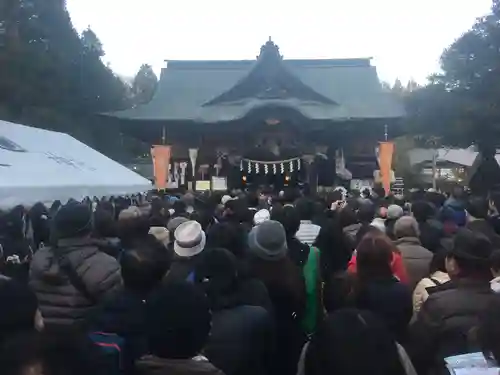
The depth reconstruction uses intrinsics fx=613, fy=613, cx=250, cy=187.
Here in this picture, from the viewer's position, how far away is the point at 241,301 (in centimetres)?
285

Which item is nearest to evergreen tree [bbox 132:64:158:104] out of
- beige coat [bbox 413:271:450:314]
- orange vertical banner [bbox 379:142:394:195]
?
orange vertical banner [bbox 379:142:394:195]

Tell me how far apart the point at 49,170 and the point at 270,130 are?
9.43 meters

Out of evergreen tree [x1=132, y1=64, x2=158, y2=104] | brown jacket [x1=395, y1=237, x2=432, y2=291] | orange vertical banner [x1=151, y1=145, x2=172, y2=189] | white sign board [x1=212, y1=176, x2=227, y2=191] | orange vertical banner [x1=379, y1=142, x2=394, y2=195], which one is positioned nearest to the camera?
brown jacket [x1=395, y1=237, x2=432, y2=291]

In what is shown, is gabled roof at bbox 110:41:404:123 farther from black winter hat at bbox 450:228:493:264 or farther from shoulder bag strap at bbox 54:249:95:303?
black winter hat at bbox 450:228:493:264

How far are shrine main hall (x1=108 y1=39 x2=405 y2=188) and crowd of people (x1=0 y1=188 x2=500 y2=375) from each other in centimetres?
1291

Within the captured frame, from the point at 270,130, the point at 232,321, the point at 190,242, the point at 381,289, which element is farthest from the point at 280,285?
the point at 270,130

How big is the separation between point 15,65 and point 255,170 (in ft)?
34.3

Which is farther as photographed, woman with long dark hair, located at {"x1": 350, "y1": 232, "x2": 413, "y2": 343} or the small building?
the small building

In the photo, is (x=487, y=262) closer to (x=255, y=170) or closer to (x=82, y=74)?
(x=255, y=170)

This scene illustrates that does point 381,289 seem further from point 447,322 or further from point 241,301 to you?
point 241,301

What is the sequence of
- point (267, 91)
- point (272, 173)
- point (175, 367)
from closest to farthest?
point (175, 367)
point (272, 173)
point (267, 91)

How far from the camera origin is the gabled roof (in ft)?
65.4

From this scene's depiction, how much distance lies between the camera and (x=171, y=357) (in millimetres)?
2062

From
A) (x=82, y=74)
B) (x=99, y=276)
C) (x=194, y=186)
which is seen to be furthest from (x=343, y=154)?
(x=99, y=276)
